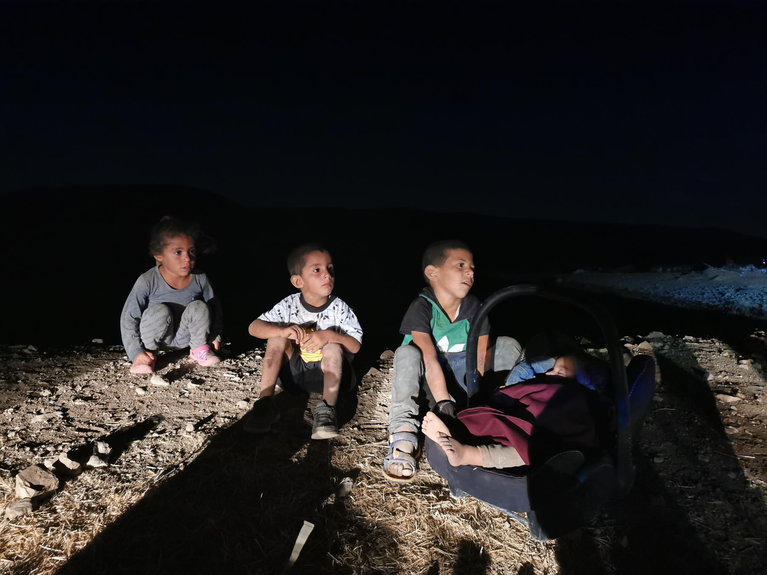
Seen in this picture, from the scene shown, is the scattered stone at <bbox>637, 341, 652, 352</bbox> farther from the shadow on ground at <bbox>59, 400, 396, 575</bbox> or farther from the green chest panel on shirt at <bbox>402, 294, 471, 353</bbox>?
the shadow on ground at <bbox>59, 400, 396, 575</bbox>

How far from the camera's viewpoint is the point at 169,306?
4.43 meters

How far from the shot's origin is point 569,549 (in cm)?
227

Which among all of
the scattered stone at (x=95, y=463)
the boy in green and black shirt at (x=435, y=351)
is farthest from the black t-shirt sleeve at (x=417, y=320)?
the scattered stone at (x=95, y=463)

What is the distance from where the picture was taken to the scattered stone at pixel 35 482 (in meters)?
2.44

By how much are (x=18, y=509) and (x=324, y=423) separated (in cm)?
165

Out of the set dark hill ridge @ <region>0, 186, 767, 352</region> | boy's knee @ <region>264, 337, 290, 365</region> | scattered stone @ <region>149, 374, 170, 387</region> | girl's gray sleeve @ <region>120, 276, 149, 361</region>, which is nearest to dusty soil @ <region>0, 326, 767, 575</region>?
scattered stone @ <region>149, 374, 170, 387</region>

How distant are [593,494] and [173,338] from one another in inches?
153

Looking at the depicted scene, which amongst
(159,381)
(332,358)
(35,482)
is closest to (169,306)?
(159,381)

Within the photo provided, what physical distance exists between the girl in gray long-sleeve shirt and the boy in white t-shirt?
1238 millimetres

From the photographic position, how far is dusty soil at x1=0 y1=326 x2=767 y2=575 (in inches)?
85.4

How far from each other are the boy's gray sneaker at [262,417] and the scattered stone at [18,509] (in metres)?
1.18

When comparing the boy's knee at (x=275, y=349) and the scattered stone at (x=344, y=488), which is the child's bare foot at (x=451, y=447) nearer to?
the scattered stone at (x=344, y=488)

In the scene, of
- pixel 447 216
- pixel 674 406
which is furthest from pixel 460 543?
pixel 447 216

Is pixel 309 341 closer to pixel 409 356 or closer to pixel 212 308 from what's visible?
pixel 409 356
